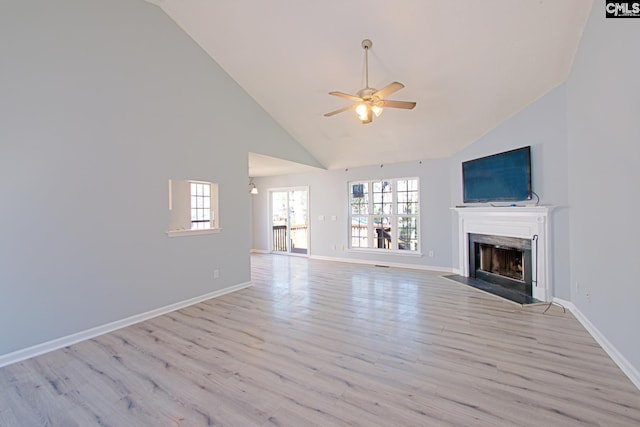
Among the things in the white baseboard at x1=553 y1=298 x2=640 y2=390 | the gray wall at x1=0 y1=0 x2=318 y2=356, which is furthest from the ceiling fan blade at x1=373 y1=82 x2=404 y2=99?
the white baseboard at x1=553 y1=298 x2=640 y2=390

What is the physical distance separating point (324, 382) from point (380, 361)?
22.3 inches

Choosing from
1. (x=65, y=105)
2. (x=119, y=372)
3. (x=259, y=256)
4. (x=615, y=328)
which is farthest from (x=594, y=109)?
(x=259, y=256)

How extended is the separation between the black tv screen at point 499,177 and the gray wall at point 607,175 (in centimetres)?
70

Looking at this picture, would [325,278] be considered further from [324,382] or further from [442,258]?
[324,382]

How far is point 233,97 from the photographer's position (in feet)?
15.5

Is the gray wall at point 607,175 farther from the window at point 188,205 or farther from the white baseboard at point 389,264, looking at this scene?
the window at point 188,205

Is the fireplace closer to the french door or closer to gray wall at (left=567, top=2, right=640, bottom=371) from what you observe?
gray wall at (left=567, top=2, right=640, bottom=371)

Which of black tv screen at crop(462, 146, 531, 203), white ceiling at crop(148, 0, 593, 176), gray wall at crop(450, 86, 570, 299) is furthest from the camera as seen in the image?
black tv screen at crop(462, 146, 531, 203)

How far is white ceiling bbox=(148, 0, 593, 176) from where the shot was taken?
3.06 meters

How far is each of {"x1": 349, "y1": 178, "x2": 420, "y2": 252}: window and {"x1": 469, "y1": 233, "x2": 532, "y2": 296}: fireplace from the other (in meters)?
1.32

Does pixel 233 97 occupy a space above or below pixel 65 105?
above

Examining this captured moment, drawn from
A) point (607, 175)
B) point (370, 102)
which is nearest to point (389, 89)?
point (370, 102)

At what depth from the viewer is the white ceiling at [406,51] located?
306cm

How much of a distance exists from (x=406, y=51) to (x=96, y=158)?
12.4 feet
